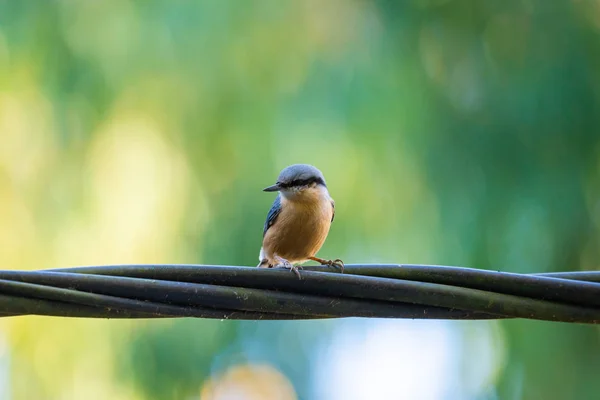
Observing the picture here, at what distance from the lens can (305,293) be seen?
186 centimetres

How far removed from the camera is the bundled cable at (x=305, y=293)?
172 centimetres

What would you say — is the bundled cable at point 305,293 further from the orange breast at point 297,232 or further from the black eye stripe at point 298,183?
the black eye stripe at point 298,183

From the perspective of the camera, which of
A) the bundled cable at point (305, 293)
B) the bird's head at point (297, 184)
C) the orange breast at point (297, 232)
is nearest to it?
the bundled cable at point (305, 293)

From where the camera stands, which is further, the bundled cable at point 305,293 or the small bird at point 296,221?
the small bird at point 296,221

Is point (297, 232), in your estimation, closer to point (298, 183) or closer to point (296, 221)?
point (296, 221)

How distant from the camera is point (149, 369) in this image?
4.41 meters

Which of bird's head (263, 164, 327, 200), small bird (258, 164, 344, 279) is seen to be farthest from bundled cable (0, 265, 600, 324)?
bird's head (263, 164, 327, 200)

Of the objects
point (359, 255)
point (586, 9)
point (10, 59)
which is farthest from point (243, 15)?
A: point (586, 9)

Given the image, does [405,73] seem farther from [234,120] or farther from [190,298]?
[190,298]

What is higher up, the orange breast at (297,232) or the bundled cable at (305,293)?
the orange breast at (297,232)

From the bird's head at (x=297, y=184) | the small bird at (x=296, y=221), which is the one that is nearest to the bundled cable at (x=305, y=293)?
the small bird at (x=296, y=221)

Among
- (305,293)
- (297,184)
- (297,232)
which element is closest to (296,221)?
(297,232)

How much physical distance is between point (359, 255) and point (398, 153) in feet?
2.61

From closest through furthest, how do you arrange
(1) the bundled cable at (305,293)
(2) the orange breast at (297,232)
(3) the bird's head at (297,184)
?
1. (1) the bundled cable at (305,293)
2. (2) the orange breast at (297,232)
3. (3) the bird's head at (297,184)
